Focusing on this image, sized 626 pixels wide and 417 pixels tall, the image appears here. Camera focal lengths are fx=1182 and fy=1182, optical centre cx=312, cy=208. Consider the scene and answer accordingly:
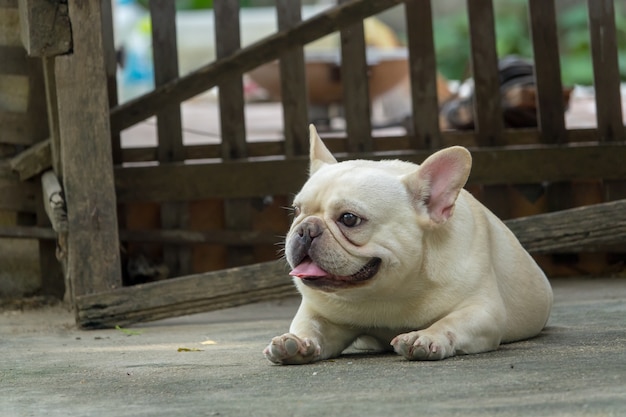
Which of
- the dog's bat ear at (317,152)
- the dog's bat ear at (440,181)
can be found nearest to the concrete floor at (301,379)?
the dog's bat ear at (440,181)

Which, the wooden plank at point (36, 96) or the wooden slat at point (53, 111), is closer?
the wooden slat at point (53, 111)

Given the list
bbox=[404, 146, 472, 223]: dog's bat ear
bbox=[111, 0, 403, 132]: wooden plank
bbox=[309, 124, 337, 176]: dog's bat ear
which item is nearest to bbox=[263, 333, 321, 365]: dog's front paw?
bbox=[404, 146, 472, 223]: dog's bat ear

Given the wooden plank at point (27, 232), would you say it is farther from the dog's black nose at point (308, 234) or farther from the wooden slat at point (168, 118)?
the dog's black nose at point (308, 234)

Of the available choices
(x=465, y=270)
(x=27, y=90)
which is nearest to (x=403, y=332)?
(x=465, y=270)

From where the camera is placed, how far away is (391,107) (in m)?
14.1

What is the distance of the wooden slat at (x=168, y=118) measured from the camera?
23.6 ft

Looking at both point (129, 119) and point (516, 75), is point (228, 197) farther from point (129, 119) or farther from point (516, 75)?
point (516, 75)

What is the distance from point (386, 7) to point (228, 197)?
156 centimetres

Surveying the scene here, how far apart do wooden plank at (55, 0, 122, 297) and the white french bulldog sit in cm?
187

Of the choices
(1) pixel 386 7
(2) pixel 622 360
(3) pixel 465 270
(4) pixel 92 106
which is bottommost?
(2) pixel 622 360

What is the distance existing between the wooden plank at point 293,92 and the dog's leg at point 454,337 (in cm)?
345

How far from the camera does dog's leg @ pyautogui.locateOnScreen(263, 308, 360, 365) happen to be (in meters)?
3.91

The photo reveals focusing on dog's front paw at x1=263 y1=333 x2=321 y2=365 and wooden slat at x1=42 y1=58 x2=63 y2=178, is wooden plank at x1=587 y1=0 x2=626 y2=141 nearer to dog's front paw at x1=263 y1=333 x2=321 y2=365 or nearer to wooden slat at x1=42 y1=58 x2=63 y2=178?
wooden slat at x1=42 y1=58 x2=63 y2=178

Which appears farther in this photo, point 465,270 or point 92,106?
point 92,106
